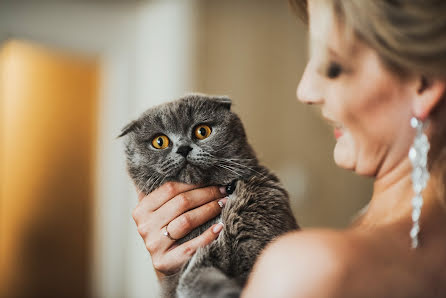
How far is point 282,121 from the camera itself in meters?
2.25

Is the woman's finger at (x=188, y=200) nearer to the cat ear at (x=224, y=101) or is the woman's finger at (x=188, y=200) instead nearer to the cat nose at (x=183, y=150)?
the cat nose at (x=183, y=150)

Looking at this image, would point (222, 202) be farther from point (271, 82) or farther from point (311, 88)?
point (271, 82)

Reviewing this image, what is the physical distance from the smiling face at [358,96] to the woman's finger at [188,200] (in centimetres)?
Result: 23

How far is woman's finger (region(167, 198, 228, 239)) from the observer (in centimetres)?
73

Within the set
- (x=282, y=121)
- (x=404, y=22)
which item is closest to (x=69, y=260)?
(x=282, y=121)

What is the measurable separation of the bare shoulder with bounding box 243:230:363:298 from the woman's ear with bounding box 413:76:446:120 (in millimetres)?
204

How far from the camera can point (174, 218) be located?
30.0 inches

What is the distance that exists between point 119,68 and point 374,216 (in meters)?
1.57

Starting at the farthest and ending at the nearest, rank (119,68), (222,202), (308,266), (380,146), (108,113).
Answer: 1. (119,68)
2. (108,113)
3. (222,202)
4. (380,146)
5. (308,266)

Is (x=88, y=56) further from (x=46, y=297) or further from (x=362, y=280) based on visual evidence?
(x=362, y=280)

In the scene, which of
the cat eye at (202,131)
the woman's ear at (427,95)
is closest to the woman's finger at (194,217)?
the cat eye at (202,131)

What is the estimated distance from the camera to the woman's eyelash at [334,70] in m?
0.60

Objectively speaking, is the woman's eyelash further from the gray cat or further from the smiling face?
the gray cat

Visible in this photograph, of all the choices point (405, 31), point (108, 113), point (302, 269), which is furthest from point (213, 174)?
point (108, 113)
